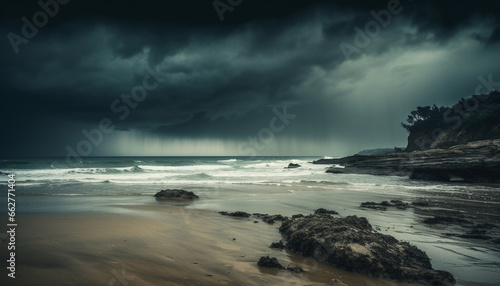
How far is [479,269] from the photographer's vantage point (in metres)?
4.31

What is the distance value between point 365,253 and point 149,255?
3.64 meters

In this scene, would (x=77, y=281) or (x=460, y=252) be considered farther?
(x=460, y=252)

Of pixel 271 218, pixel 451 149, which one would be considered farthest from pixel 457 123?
pixel 271 218

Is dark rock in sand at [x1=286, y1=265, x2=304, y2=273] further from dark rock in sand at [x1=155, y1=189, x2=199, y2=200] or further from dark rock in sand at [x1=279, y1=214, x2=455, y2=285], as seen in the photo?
dark rock in sand at [x1=155, y1=189, x2=199, y2=200]

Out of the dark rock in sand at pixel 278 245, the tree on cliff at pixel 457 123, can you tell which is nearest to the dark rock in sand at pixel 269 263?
the dark rock in sand at pixel 278 245

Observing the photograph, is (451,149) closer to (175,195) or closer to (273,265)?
(175,195)

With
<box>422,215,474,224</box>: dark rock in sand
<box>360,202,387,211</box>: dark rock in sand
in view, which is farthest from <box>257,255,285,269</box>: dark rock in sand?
<box>360,202,387,211</box>: dark rock in sand

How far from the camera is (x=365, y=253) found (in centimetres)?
404

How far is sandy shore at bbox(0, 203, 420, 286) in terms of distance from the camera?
137 inches

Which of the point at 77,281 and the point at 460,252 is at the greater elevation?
the point at 77,281

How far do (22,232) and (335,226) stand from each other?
6.78 m

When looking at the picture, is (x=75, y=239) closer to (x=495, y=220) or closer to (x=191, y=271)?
(x=191, y=271)

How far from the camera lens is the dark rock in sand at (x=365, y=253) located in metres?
3.78

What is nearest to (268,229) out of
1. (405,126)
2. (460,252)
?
(460,252)
